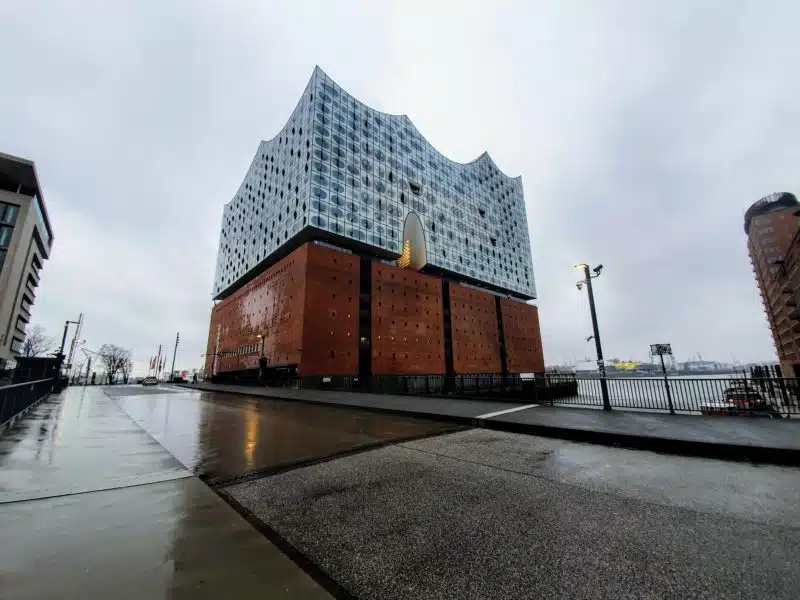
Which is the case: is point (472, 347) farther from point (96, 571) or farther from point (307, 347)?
point (96, 571)

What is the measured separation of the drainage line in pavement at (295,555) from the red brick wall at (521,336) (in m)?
71.2

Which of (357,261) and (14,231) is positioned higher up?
(14,231)

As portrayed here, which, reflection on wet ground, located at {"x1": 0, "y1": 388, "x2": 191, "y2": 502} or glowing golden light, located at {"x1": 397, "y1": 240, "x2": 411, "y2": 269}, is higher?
glowing golden light, located at {"x1": 397, "y1": 240, "x2": 411, "y2": 269}

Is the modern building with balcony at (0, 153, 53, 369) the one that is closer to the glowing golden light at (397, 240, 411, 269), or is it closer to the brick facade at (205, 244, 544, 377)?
the brick facade at (205, 244, 544, 377)

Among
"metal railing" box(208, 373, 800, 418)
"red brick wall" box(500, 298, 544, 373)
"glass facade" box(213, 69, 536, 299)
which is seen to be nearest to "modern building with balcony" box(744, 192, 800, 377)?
"metal railing" box(208, 373, 800, 418)

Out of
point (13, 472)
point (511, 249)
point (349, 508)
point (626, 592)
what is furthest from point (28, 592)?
point (511, 249)

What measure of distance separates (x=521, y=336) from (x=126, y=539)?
3137 inches

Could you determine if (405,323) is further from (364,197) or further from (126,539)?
(126,539)

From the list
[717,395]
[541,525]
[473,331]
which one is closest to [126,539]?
[541,525]

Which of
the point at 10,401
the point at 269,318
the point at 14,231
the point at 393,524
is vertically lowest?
the point at 393,524

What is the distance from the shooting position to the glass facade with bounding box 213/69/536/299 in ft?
156

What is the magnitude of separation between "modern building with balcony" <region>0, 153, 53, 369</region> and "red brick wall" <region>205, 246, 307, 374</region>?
27724 millimetres

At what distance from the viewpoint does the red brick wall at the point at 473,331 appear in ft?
197

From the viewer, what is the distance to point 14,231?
43.0 m
